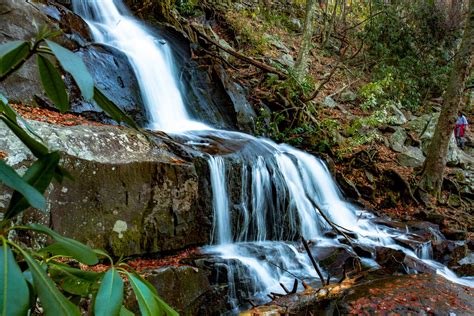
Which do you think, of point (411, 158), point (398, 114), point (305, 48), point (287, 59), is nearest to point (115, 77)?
point (305, 48)

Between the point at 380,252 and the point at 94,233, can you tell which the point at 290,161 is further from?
the point at 94,233

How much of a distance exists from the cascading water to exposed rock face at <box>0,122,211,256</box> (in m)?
0.77

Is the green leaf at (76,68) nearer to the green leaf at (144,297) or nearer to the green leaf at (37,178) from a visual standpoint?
the green leaf at (37,178)

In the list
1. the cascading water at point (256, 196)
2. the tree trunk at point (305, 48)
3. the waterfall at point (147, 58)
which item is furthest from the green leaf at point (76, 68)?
the tree trunk at point (305, 48)

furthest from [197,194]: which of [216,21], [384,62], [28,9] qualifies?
[384,62]

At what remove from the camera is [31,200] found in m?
0.74

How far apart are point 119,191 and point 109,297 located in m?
3.76

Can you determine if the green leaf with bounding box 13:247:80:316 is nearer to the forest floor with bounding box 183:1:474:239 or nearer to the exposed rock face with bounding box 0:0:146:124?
the exposed rock face with bounding box 0:0:146:124

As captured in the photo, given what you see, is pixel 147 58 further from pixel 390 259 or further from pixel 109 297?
pixel 109 297

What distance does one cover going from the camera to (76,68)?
702 millimetres

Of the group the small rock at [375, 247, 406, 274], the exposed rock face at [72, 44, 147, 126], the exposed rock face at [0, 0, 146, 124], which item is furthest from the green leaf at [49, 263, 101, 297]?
the exposed rock face at [72, 44, 147, 126]

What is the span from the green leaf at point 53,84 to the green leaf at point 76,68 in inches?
5.9

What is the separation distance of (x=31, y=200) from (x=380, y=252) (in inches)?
247

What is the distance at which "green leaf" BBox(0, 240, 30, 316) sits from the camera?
0.65 metres
